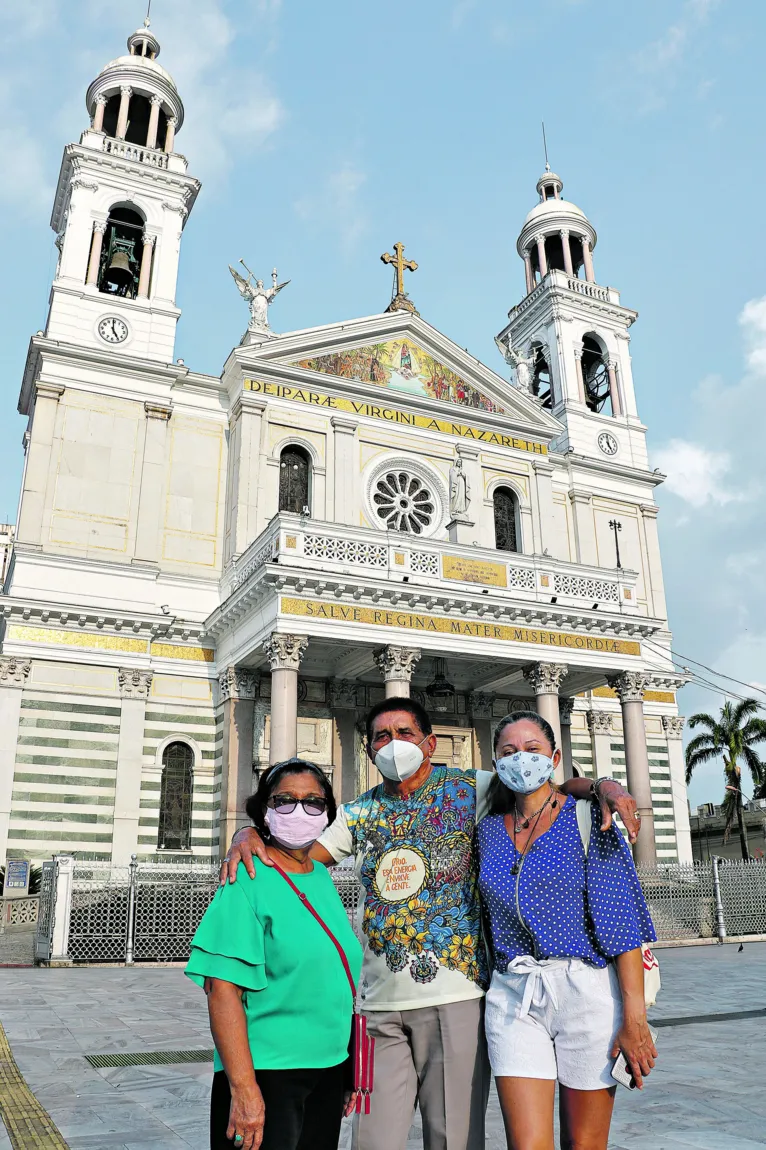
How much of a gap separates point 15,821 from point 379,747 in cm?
1750

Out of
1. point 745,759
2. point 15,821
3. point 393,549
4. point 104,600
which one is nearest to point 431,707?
point 393,549

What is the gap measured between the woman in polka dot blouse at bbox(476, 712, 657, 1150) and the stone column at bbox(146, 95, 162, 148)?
27450 millimetres

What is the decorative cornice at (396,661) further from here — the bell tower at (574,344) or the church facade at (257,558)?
the bell tower at (574,344)

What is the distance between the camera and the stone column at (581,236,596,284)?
32750 mm

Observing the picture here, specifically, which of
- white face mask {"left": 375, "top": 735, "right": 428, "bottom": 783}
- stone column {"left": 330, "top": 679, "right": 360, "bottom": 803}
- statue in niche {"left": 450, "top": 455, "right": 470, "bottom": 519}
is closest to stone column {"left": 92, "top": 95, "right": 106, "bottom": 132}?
statue in niche {"left": 450, "top": 455, "right": 470, "bottom": 519}

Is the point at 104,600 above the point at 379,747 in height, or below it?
above

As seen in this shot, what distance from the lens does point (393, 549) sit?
65.0 ft

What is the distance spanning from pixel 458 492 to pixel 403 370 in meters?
4.65

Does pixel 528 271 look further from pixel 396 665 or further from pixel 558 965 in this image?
pixel 558 965

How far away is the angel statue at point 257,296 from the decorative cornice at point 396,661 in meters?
10.4

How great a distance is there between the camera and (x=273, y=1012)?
298 cm

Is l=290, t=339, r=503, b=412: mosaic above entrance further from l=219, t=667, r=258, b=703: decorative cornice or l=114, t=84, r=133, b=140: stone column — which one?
l=114, t=84, r=133, b=140: stone column

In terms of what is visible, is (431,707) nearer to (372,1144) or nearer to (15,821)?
(15,821)

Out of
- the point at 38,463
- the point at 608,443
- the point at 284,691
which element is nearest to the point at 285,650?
the point at 284,691
